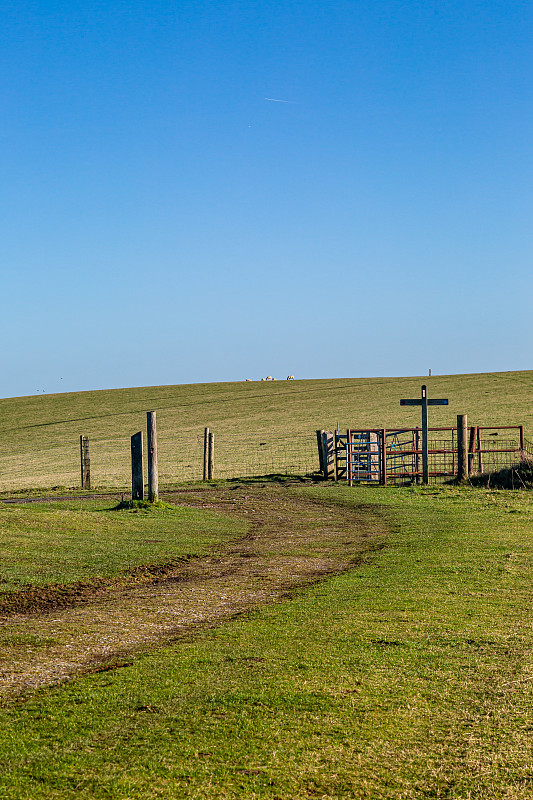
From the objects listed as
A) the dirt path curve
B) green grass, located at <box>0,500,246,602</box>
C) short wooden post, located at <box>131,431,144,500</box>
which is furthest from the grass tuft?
the dirt path curve

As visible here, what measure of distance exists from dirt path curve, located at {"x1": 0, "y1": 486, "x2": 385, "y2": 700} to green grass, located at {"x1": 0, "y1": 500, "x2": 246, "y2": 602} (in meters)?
0.75

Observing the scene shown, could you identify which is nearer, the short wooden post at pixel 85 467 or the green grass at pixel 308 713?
the green grass at pixel 308 713

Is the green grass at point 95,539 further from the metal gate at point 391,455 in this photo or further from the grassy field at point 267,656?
the metal gate at point 391,455

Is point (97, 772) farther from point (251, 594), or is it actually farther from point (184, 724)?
point (251, 594)

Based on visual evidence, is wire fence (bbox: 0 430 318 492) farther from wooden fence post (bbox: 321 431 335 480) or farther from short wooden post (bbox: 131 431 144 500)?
short wooden post (bbox: 131 431 144 500)

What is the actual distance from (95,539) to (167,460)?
26.0m

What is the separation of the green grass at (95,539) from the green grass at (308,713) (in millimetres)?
4054

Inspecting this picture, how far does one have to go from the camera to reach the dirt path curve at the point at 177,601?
7.13 meters

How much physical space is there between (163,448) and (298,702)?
41.7 metres

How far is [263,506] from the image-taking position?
69.8 ft

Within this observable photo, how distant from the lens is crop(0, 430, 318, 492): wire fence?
3359cm

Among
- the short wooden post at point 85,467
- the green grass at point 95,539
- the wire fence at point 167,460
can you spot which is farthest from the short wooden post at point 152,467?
the short wooden post at point 85,467

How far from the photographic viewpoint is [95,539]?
1502 cm

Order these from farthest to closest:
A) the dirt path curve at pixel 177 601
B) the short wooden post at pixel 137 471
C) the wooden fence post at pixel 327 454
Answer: the wooden fence post at pixel 327 454 → the short wooden post at pixel 137 471 → the dirt path curve at pixel 177 601
